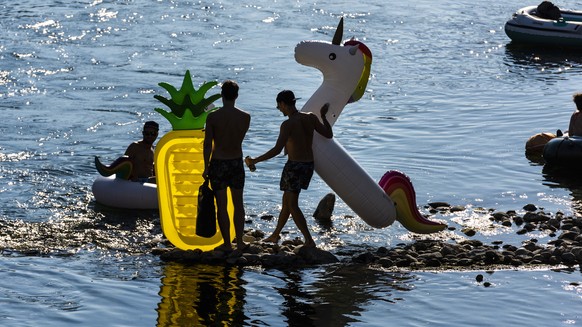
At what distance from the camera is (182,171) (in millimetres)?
13422

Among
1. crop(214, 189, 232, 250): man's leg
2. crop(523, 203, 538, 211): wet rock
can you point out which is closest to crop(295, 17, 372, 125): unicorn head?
crop(214, 189, 232, 250): man's leg

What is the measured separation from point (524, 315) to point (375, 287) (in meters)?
1.71

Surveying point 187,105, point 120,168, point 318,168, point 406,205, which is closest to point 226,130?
point 187,105

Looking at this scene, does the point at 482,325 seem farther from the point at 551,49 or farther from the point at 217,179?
the point at 551,49

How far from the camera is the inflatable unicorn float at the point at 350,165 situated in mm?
14008

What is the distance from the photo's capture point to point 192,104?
13.2 metres

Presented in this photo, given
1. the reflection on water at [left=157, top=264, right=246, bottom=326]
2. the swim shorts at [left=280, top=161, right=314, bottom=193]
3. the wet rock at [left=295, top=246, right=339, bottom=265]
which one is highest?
the swim shorts at [left=280, top=161, right=314, bottom=193]

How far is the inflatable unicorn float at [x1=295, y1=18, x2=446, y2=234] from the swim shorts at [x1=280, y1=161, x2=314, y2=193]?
24.4 inches

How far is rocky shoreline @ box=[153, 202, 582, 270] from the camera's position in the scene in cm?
1312

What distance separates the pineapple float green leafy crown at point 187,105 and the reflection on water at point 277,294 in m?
1.67

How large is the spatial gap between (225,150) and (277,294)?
1.80 meters

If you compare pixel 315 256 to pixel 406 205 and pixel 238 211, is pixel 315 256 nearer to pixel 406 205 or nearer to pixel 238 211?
pixel 238 211

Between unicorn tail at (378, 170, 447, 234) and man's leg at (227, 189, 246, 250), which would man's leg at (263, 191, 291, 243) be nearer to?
man's leg at (227, 189, 246, 250)

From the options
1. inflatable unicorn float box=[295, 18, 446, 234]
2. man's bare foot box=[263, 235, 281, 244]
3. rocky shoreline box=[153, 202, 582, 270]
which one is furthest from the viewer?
inflatable unicorn float box=[295, 18, 446, 234]
